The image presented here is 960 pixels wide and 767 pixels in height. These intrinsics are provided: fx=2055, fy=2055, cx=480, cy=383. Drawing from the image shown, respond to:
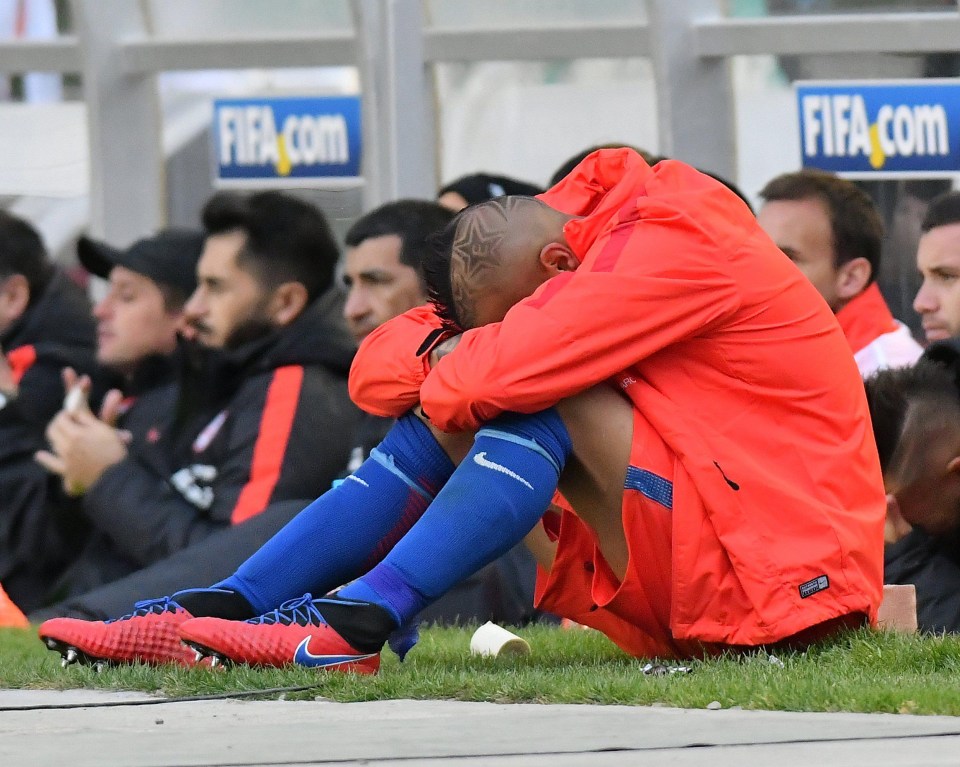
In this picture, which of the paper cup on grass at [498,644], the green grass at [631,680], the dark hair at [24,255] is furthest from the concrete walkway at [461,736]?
the dark hair at [24,255]

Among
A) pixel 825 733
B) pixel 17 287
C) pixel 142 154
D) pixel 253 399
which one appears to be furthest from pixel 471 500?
pixel 142 154

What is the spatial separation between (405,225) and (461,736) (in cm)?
353

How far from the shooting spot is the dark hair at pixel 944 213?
5.79 metres

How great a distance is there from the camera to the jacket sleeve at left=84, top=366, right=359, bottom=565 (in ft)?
18.7

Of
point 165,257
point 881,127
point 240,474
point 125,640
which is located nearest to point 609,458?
point 125,640

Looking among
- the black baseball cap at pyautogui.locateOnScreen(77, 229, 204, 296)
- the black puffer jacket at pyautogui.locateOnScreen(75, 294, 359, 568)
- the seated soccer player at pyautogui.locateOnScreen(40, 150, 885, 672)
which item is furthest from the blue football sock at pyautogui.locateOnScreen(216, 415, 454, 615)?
the black baseball cap at pyautogui.locateOnScreen(77, 229, 204, 296)

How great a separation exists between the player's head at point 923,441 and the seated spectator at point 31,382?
9.46ft

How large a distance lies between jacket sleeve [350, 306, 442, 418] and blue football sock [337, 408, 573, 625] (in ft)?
1.06

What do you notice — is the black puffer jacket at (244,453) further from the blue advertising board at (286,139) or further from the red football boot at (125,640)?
the blue advertising board at (286,139)

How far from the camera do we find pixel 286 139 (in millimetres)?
9555

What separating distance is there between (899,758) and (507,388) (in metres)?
1.22

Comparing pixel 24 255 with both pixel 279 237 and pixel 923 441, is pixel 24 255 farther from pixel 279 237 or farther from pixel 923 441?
pixel 923 441

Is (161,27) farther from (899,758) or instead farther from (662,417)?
(899,758)

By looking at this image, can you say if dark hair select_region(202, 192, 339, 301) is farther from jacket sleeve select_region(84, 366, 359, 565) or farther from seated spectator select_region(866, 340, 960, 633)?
seated spectator select_region(866, 340, 960, 633)
